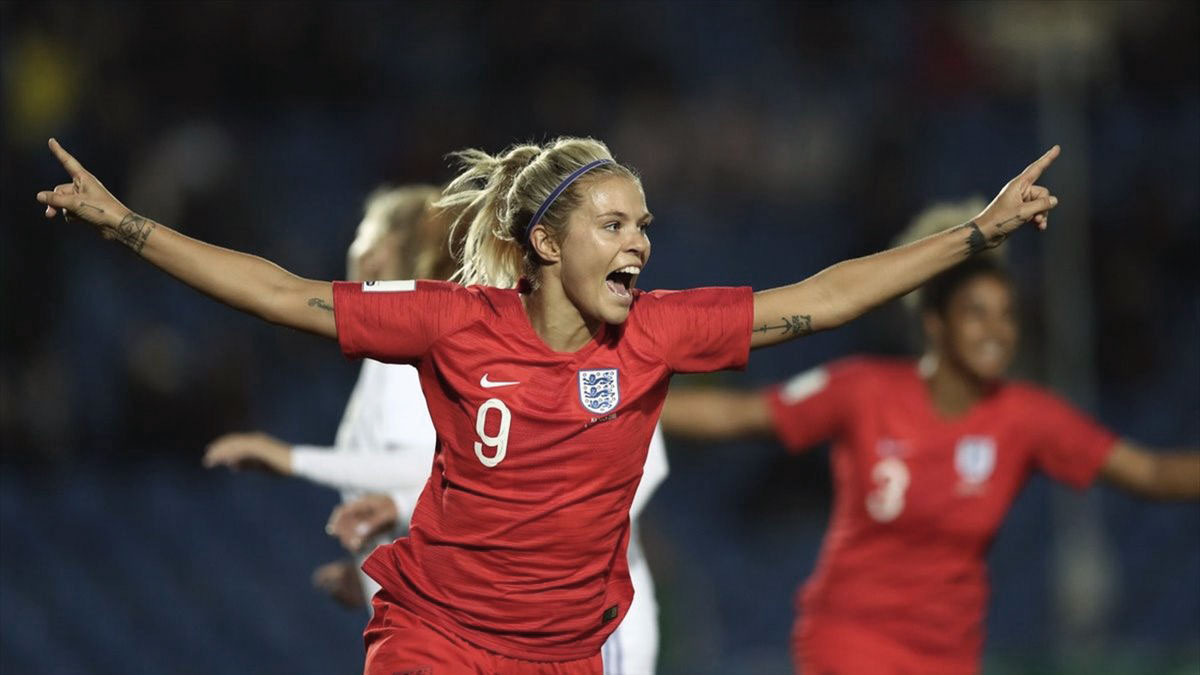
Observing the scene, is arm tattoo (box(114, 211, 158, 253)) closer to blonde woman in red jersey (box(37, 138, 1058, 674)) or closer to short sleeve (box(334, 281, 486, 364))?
blonde woman in red jersey (box(37, 138, 1058, 674))

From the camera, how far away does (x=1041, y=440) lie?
5.62 meters

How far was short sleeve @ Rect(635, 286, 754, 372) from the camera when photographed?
13.3 feet

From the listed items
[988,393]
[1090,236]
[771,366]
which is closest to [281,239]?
[771,366]

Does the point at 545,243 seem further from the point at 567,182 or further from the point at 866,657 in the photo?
the point at 866,657

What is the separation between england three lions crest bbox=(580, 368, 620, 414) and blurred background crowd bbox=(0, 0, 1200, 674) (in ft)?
17.4

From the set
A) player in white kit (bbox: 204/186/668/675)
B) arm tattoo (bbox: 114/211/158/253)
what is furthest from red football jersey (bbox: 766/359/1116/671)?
arm tattoo (bbox: 114/211/158/253)

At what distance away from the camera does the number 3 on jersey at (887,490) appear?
17.8 feet

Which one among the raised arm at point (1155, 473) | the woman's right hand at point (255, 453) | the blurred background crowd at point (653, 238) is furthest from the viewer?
the blurred background crowd at point (653, 238)

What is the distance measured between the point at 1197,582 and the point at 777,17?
4.61 meters

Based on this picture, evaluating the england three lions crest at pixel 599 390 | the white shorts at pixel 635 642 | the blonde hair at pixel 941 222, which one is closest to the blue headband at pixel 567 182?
the england three lions crest at pixel 599 390

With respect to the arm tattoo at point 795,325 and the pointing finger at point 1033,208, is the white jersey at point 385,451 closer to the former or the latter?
the arm tattoo at point 795,325

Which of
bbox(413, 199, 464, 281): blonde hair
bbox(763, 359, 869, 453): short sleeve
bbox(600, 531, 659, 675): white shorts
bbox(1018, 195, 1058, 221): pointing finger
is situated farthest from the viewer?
bbox(763, 359, 869, 453): short sleeve

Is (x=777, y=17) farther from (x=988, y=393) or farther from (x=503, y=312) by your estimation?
(x=503, y=312)

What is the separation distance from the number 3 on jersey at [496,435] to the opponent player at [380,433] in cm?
74
